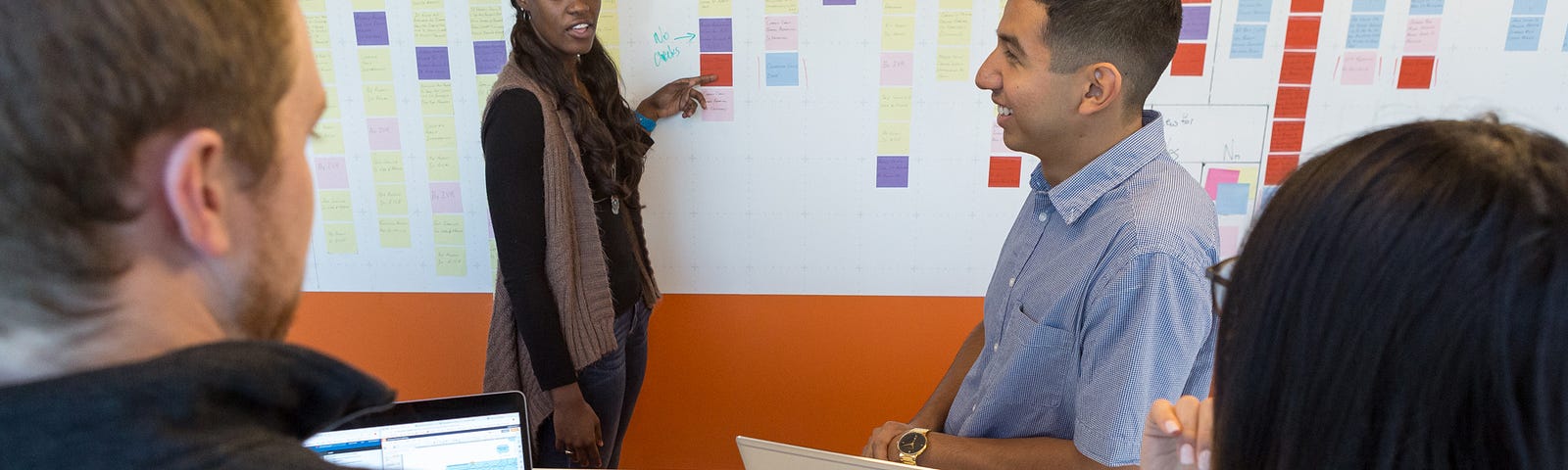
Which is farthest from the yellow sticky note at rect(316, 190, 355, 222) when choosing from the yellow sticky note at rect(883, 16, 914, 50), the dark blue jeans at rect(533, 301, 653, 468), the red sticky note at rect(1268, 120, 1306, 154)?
the red sticky note at rect(1268, 120, 1306, 154)

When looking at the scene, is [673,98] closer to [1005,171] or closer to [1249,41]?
[1005,171]

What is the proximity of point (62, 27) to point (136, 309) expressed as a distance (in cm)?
14

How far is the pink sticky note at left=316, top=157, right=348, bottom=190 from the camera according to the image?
8.20 ft

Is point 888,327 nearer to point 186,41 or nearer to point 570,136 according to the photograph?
point 570,136

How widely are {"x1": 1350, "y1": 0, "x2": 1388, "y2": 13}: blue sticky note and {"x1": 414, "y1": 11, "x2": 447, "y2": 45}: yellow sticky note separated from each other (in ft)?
8.04

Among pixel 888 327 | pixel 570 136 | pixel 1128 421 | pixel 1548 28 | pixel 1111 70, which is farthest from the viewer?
pixel 888 327

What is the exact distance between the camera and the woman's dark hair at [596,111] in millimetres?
1798

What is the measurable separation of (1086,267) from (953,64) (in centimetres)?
124

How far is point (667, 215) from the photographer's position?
8.23 ft

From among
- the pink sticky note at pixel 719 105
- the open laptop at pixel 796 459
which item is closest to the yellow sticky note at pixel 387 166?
the pink sticky note at pixel 719 105

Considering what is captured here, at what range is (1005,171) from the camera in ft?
8.02

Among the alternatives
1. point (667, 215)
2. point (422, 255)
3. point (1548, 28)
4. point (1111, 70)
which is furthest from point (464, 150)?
point (1548, 28)

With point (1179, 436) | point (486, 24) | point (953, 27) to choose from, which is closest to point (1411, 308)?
point (1179, 436)

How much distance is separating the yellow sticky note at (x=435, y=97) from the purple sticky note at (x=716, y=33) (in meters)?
0.72
